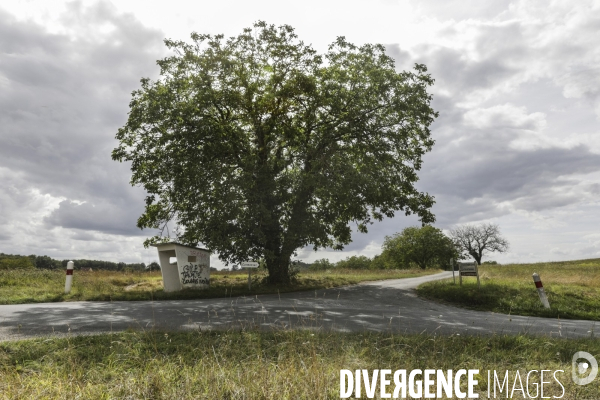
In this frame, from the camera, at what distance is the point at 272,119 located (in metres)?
21.3

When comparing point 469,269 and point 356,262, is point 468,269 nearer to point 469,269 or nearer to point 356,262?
point 469,269

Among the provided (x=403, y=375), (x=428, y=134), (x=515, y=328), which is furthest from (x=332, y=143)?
(x=403, y=375)

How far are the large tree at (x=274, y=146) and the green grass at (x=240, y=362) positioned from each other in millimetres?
11182

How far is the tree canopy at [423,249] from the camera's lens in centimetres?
8369

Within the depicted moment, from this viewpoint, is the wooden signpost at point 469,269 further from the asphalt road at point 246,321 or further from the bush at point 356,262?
the bush at point 356,262

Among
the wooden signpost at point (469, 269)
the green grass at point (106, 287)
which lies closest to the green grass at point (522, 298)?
the wooden signpost at point (469, 269)

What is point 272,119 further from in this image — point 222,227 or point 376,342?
point 376,342

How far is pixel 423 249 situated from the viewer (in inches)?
3314

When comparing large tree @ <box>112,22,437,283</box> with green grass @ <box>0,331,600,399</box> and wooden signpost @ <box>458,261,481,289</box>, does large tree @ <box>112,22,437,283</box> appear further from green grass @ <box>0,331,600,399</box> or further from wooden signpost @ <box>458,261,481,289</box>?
green grass @ <box>0,331,600,399</box>

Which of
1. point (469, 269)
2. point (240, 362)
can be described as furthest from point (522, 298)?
point (240, 362)

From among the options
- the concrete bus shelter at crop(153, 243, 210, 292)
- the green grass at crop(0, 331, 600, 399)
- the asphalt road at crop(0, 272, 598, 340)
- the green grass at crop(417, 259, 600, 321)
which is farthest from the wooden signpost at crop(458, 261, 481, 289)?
the concrete bus shelter at crop(153, 243, 210, 292)

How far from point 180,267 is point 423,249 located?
72561 millimetres

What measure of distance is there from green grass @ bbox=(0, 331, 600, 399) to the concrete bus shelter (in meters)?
10.9

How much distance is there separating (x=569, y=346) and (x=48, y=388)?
729cm
